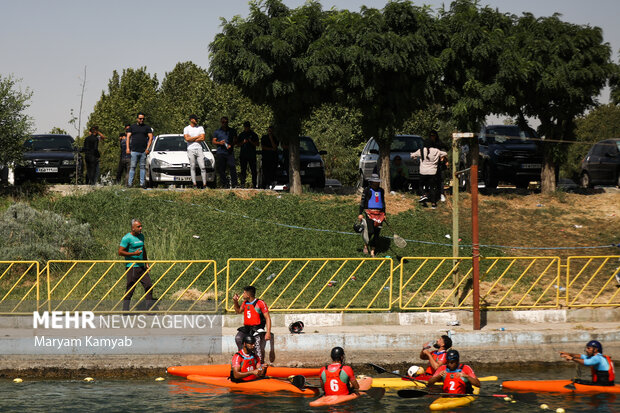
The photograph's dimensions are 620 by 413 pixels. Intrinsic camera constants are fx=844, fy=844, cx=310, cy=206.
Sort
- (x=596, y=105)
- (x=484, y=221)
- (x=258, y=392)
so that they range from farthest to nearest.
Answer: (x=596, y=105) < (x=484, y=221) < (x=258, y=392)

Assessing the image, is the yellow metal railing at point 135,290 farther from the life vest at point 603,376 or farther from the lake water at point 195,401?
the life vest at point 603,376

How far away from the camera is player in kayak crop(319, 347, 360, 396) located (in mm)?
14055

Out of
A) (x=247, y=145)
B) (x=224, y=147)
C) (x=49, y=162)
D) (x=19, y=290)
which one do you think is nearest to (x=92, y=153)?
(x=49, y=162)

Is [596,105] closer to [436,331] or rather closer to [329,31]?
[329,31]

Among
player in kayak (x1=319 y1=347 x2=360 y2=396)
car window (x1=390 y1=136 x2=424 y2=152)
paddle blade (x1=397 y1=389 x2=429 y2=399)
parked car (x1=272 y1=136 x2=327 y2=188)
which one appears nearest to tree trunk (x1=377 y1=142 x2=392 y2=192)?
car window (x1=390 y1=136 x2=424 y2=152)

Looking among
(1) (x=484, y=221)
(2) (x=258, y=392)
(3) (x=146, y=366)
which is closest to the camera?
(2) (x=258, y=392)

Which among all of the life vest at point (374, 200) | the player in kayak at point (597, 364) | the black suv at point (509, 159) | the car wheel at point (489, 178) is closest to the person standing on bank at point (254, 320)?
the player in kayak at point (597, 364)

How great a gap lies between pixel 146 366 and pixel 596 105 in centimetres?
1765

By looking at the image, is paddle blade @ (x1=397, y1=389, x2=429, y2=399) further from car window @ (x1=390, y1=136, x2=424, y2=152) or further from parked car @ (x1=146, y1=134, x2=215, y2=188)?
car window @ (x1=390, y1=136, x2=424, y2=152)

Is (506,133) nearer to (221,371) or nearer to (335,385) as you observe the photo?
(221,371)

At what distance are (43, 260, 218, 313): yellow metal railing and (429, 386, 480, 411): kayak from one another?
4942mm

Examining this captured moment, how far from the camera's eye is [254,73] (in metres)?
25.0

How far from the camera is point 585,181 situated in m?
29.5

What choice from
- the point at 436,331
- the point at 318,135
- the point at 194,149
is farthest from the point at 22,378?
the point at 318,135
